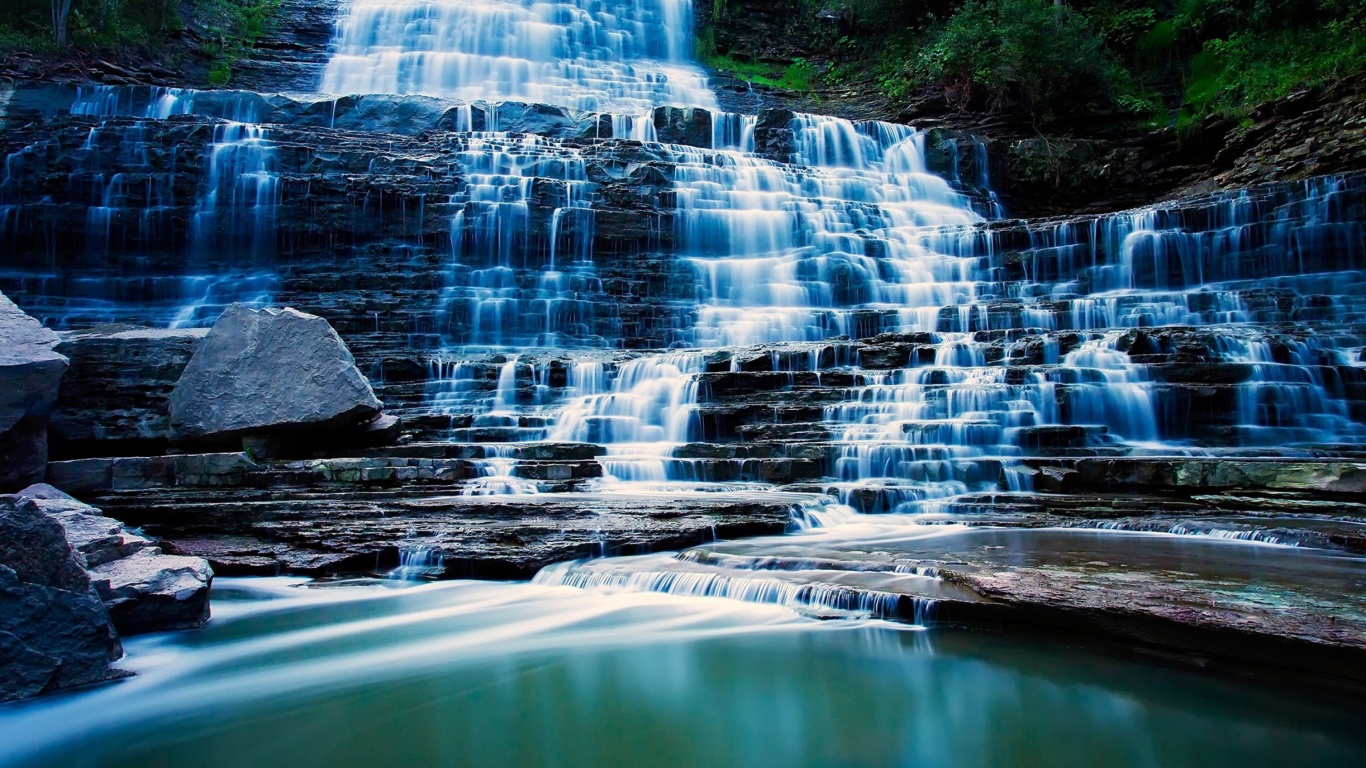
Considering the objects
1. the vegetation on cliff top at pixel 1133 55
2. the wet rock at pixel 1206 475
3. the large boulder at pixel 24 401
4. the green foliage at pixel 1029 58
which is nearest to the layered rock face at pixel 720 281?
the wet rock at pixel 1206 475

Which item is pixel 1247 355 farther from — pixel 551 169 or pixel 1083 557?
pixel 551 169

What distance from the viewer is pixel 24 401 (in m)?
7.21

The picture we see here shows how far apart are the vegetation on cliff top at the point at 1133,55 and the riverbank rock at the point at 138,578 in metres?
20.4

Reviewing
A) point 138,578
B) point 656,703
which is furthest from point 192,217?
point 656,703

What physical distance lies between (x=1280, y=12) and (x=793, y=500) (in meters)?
19.7

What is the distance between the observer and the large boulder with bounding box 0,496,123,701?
11.4ft

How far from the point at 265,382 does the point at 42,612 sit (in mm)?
5446

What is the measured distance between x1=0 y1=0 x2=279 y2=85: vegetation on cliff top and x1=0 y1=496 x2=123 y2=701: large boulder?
22086 millimetres

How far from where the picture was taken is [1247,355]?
1030 centimetres

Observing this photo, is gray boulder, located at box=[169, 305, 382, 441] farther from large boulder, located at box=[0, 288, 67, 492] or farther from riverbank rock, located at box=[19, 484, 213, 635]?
riverbank rock, located at box=[19, 484, 213, 635]

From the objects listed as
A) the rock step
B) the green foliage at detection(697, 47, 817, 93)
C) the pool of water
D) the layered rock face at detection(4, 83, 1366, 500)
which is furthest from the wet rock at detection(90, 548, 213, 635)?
the green foliage at detection(697, 47, 817, 93)

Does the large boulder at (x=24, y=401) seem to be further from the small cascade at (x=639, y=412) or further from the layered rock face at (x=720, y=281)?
the small cascade at (x=639, y=412)

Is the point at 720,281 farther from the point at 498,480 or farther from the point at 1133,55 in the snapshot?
the point at 1133,55

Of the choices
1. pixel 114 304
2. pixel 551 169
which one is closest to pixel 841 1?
pixel 551 169
